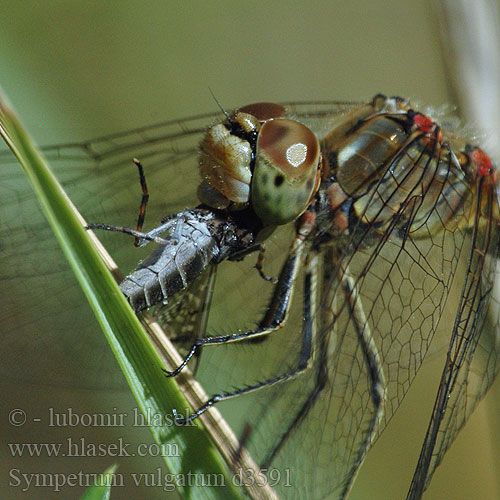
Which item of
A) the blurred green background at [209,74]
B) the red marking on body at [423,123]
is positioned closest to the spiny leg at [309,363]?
the blurred green background at [209,74]

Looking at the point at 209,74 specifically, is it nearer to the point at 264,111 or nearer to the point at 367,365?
the point at 264,111

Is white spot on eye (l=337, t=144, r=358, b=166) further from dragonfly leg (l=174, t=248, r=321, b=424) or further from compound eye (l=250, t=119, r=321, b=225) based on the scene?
dragonfly leg (l=174, t=248, r=321, b=424)

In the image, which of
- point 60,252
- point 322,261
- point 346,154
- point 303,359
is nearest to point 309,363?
point 303,359

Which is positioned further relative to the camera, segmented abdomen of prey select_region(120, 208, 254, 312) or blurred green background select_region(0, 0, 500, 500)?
blurred green background select_region(0, 0, 500, 500)

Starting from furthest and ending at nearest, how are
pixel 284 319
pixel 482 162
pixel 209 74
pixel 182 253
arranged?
1. pixel 209 74
2. pixel 482 162
3. pixel 284 319
4. pixel 182 253

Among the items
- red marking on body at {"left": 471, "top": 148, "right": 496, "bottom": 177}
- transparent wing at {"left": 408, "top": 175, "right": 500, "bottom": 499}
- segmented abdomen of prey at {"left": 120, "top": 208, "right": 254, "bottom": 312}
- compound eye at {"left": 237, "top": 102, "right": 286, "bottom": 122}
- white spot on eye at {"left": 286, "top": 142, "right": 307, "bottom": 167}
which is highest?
compound eye at {"left": 237, "top": 102, "right": 286, "bottom": 122}

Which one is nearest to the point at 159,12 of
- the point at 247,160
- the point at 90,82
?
the point at 90,82

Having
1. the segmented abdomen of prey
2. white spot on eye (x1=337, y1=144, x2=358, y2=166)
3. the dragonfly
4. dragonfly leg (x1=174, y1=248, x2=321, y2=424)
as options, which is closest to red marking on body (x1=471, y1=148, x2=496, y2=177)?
the dragonfly
